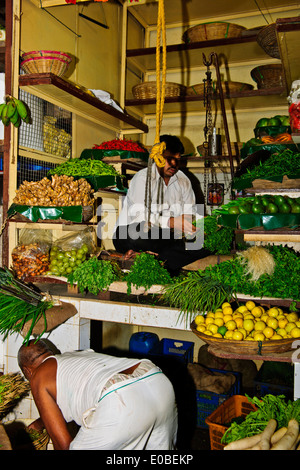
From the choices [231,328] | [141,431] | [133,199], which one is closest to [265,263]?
[231,328]

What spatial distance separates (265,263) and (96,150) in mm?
2954

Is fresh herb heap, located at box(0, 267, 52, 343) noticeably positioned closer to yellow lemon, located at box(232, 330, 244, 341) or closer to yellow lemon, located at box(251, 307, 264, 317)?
yellow lemon, located at box(232, 330, 244, 341)

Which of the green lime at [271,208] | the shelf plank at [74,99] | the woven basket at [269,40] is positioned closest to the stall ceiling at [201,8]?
the woven basket at [269,40]

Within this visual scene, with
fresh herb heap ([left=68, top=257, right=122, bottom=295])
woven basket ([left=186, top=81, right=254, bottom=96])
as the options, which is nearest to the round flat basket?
fresh herb heap ([left=68, top=257, right=122, bottom=295])

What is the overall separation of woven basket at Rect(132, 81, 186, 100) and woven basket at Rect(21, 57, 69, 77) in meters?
2.02

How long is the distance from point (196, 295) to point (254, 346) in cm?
69

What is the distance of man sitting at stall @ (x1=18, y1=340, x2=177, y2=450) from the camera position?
2.02 m

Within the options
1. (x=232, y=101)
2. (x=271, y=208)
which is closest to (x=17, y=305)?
(x=271, y=208)

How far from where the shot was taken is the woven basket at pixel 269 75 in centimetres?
529

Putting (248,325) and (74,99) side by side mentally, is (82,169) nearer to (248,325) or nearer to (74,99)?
(74,99)

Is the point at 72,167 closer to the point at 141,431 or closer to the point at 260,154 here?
the point at 260,154

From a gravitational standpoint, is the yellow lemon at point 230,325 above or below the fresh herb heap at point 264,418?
above

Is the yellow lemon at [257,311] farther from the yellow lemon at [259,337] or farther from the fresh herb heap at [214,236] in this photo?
the fresh herb heap at [214,236]

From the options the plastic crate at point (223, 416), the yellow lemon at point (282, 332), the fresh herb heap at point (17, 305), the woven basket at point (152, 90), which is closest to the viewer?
the yellow lemon at point (282, 332)
